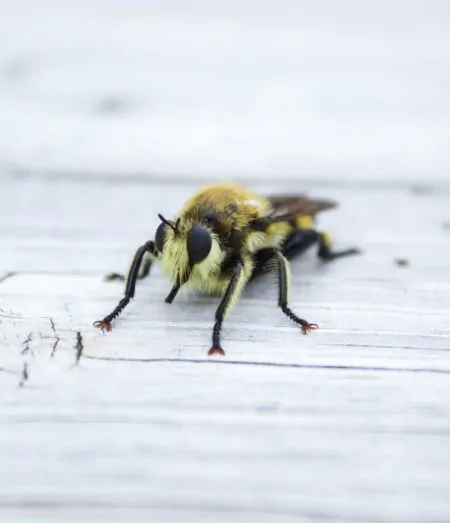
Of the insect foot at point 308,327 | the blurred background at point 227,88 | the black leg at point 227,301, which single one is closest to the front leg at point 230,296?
the black leg at point 227,301

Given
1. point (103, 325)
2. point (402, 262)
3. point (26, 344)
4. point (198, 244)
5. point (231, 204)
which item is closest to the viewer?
point (26, 344)

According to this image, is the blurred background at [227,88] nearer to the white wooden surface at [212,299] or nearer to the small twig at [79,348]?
the white wooden surface at [212,299]

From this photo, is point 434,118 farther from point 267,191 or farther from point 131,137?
point 131,137

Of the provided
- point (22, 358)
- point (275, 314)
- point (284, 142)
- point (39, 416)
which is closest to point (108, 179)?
point (284, 142)

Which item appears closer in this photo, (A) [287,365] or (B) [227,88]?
(A) [287,365]

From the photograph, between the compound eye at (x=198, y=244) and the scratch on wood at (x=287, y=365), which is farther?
the compound eye at (x=198, y=244)

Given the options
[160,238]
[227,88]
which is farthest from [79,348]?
[227,88]

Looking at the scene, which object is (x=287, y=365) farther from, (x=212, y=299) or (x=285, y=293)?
Result: (x=212, y=299)
